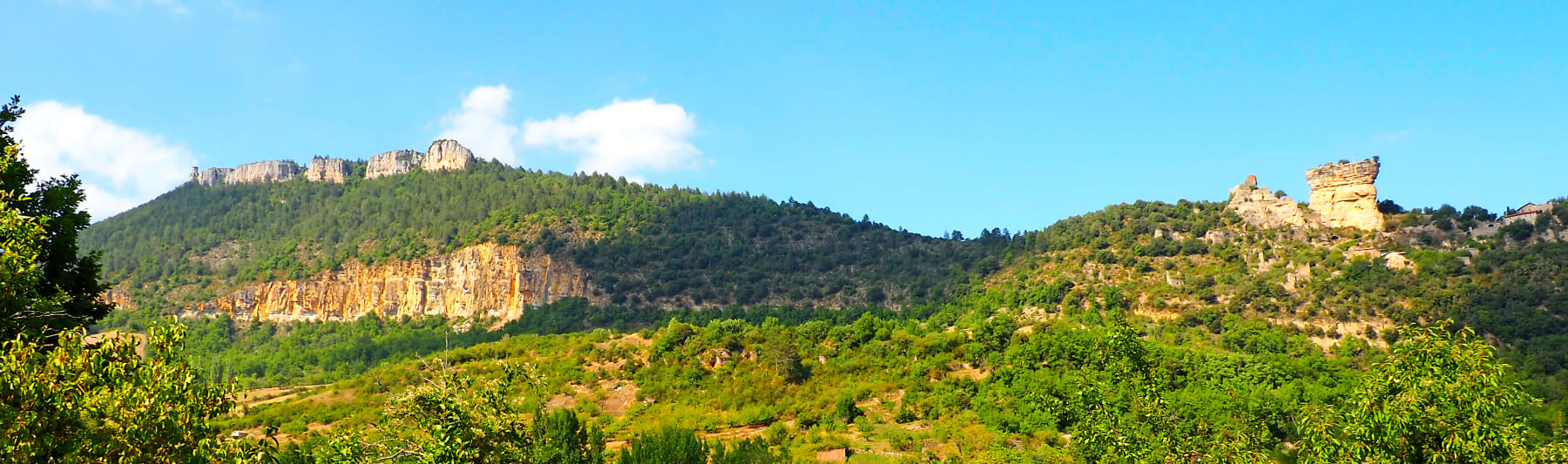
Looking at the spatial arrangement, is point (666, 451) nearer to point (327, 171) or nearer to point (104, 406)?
point (104, 406)

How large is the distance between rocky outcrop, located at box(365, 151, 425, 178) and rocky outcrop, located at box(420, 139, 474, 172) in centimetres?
281

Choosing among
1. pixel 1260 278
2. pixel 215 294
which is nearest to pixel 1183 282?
pixel 1260 278

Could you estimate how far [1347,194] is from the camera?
89812 millimetres

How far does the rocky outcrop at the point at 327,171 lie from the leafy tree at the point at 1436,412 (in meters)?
189

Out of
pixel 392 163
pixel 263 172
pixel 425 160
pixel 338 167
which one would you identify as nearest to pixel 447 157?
pixel 425 160

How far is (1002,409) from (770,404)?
14.4 metres

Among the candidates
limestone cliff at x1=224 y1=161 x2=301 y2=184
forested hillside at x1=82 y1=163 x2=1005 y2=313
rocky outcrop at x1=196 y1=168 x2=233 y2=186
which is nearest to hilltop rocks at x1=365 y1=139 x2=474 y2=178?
forested hillside at x1=82 y1=163 x2=1005 y2=313

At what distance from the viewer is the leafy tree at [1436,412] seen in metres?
11.6

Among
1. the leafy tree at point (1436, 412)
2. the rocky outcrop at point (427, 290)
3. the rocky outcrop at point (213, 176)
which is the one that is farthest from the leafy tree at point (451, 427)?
the rocky outcrop at point (213, 176)

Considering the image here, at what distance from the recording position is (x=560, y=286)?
117438 millimetres

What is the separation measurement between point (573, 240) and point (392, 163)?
70258mm

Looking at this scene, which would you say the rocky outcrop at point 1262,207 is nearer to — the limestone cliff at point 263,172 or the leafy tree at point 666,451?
the leafy tree at point 666,451

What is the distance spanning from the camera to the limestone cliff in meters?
182

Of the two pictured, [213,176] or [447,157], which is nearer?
[447,157]
